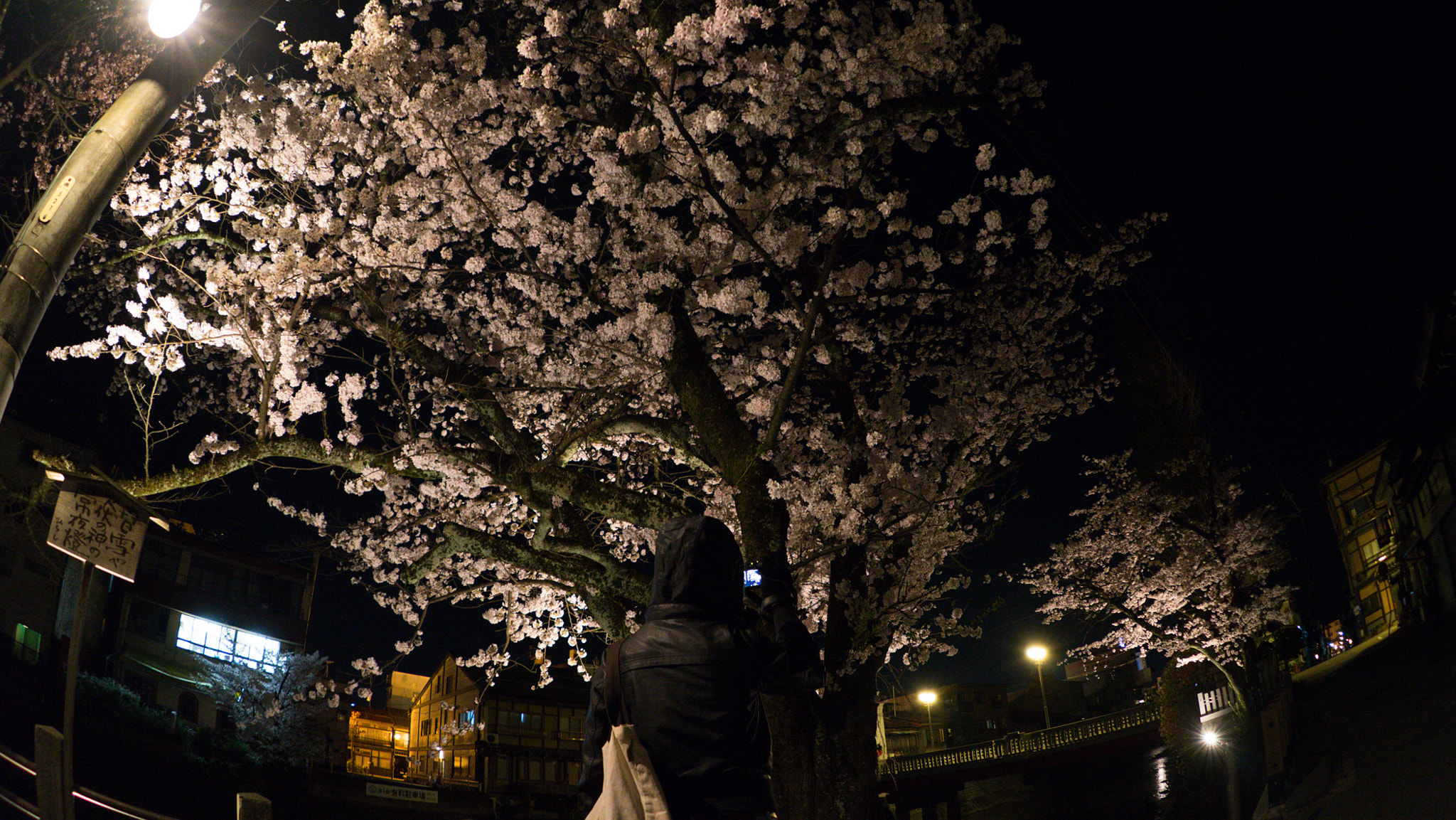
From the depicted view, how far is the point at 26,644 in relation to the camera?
84.1ft

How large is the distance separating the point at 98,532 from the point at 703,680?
3.83 m

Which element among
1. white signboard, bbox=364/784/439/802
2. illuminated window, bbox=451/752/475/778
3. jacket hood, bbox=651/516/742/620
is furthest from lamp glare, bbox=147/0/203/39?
illuminated window, bbox=451/752/475/778

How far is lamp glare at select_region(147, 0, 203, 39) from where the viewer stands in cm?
480

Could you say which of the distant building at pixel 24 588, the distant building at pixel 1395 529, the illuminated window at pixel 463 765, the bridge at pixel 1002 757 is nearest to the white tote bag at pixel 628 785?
the bridge at pixel 1002 757

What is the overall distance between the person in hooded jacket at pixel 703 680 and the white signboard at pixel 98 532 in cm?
309

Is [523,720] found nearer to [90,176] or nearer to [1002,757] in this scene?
[1002,757]

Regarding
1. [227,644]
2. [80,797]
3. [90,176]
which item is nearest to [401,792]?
[227,644]

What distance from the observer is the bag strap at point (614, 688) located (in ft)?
11.7

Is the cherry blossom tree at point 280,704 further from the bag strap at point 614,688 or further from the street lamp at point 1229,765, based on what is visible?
the bag strap at point 614,688

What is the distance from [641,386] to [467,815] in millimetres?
31924

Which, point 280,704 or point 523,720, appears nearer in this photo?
point 280,704

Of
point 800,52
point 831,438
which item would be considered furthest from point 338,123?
point 831,438

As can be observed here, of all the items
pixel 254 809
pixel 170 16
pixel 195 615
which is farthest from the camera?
pixel 195 615

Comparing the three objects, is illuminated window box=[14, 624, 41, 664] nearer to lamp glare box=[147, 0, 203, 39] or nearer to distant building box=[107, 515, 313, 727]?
distant building box=[107, 515, 313, 727]
